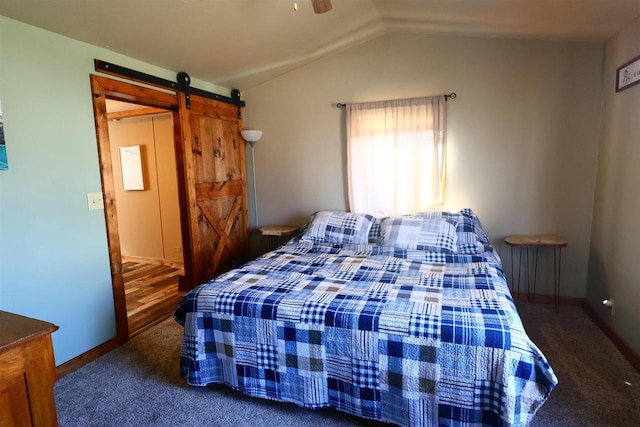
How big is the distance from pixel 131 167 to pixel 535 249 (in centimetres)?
504

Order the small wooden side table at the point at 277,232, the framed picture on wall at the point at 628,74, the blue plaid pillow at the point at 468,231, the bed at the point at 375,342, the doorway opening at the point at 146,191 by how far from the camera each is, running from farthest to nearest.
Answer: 1. the doorway opening at the point at 146,191
2. the small wooden side table at the point at 277,232
3. the blue plaid pillow at the point at 468,231
4. the framed picture on wall at the point at 628,74
5. the bed at the point at 375,342

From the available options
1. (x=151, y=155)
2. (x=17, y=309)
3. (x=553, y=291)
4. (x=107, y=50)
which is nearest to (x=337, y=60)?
(x=107, y=50)

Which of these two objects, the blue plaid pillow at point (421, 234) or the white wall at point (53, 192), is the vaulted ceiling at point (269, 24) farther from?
the blue plaid pillow at point (421, 234)

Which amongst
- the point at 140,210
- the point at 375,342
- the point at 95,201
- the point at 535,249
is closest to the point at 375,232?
the point at 535,249

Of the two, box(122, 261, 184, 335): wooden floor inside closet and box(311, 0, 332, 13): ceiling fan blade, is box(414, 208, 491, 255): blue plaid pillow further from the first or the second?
box(122, 261, 184, 335): wooden floor inside closet

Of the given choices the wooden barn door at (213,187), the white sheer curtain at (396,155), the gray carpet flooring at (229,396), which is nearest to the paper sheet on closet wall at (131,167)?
the wooden barn door at (213,187)

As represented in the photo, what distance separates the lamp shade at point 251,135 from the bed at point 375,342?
1.88 m

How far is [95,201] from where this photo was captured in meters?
2.46

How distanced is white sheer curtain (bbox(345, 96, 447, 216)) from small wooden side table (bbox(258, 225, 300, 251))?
72 cm

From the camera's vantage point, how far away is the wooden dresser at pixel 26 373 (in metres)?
1.01

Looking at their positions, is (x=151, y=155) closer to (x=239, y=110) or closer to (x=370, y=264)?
(x=239, y=110)

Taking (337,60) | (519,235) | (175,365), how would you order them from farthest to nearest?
(337,60) < (519,235) < (175,365)

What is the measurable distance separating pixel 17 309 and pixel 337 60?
3355 millimetres

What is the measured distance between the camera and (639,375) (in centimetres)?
209
